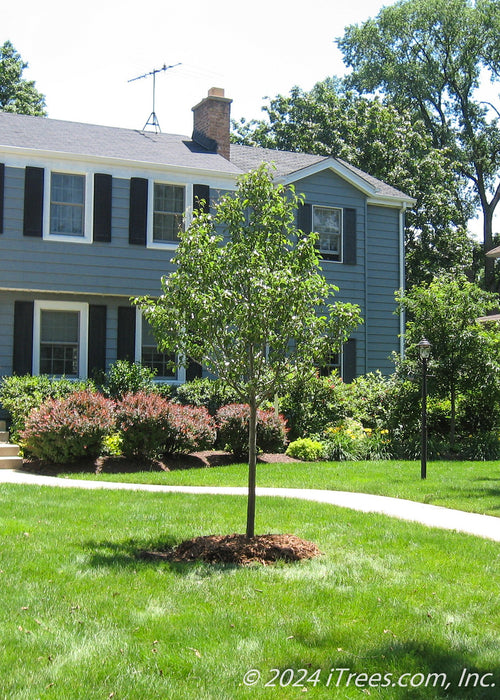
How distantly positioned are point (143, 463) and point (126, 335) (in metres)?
4.35

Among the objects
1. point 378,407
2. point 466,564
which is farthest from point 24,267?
point 466,564

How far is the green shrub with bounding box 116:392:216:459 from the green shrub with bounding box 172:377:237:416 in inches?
92.0

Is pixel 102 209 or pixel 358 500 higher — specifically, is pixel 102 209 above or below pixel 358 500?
above

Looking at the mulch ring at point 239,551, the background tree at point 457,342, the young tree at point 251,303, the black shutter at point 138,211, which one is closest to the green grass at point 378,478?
the background tree at point 457,342

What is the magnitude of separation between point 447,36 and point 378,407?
92.0ft

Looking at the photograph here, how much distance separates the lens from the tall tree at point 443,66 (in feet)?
121

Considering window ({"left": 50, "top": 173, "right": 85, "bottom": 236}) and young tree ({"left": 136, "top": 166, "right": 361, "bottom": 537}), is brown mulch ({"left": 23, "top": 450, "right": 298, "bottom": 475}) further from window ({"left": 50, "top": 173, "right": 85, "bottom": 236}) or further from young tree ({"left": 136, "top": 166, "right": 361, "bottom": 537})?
young tree ({"left": 136, "top": 166, "right": 361, "bottom": 537})

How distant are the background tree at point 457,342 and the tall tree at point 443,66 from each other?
23.0m

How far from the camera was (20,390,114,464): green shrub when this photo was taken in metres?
11.9

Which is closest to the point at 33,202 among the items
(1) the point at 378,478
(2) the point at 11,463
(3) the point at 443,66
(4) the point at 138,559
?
(2) the point at 11,463

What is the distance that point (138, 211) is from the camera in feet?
54.6

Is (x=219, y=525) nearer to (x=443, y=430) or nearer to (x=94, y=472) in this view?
(x=94, y=472)

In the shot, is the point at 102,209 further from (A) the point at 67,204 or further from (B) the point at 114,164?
(B) the point at 114,164

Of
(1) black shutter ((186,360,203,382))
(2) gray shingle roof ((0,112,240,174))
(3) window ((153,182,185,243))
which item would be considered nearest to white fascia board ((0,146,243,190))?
(2) gray shingle roof ((0,112,240,174))
